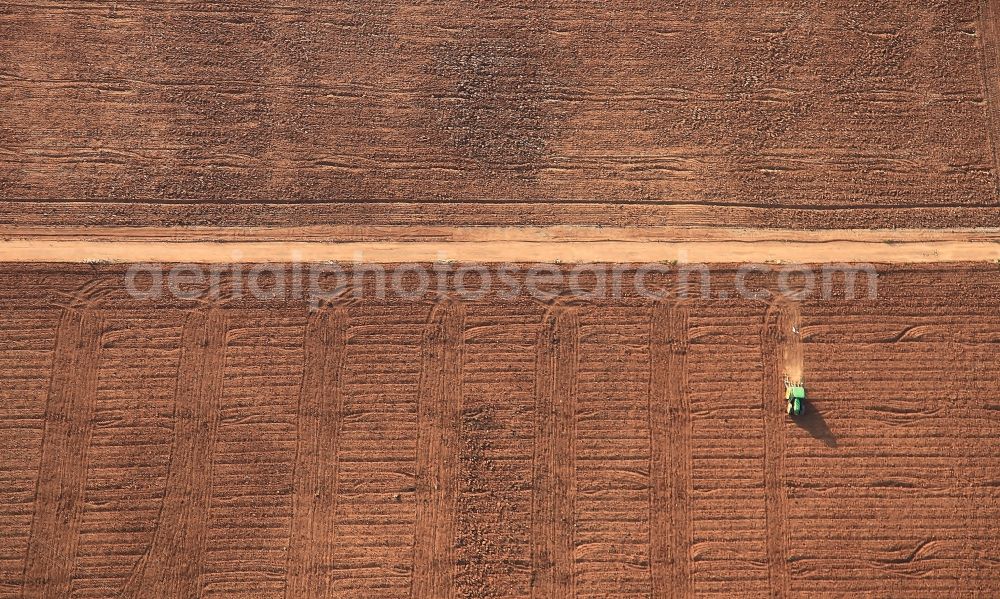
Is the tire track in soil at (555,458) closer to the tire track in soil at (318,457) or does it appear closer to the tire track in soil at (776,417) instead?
the tire track in soil at (776,417)

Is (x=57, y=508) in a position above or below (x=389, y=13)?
below

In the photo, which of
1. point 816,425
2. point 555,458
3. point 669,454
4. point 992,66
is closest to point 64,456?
point 555,458

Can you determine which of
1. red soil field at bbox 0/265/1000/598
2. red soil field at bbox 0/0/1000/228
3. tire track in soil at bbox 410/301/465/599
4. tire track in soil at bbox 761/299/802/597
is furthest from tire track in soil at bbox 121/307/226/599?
tire track in soil at bbox 761/299/802/597

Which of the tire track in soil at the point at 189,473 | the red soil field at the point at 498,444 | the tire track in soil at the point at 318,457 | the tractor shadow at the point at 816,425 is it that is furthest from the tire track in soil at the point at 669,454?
the tire track in soil at the point at 189,473

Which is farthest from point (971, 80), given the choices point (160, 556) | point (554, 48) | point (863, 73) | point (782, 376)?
point (160, 556)

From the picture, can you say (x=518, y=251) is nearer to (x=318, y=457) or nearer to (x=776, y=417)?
(x=318, y=457)

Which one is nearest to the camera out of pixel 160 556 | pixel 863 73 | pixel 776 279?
pixel 160 556

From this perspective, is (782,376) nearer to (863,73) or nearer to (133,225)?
(863,73)
